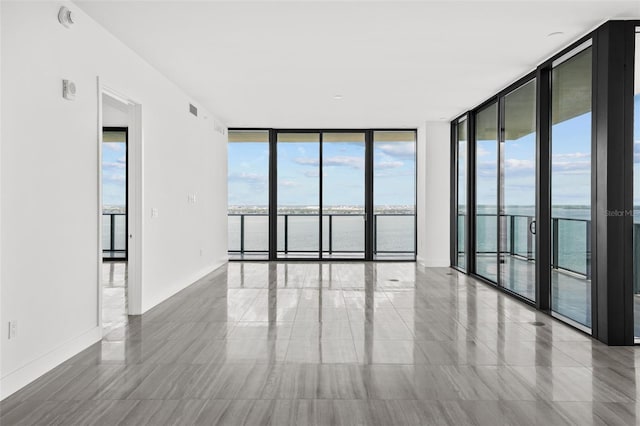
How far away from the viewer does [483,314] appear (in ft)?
16.4

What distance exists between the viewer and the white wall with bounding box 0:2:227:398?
116 inches

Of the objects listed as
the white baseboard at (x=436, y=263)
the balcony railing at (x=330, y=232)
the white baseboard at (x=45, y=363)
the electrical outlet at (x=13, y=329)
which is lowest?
the white baseboard at (x=45, y=363)

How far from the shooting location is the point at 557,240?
4965 millimetres

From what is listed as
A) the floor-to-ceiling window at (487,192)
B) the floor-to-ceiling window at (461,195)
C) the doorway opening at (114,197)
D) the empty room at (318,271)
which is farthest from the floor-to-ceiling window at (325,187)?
the doorway opening at (114,197)

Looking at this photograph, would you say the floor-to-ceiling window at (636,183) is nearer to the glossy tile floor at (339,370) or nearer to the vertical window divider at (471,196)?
the glossy tile floor at (339,370)

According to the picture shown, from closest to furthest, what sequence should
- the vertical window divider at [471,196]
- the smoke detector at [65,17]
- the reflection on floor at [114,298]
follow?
1. the smoke detector at [65,17]
2. the reflection on floor at [114,298]
3. the vertical window divider at [471,196]

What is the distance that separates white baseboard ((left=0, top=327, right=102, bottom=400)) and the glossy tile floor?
6cm

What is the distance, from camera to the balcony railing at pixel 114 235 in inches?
392

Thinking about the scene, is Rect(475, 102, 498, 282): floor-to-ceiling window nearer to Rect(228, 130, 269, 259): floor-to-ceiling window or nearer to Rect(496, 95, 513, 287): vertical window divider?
Rect(496, 95, 513, 287): vertical window divider

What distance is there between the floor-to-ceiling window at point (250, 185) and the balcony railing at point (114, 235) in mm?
2386

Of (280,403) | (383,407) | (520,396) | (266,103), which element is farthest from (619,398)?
(266,103)

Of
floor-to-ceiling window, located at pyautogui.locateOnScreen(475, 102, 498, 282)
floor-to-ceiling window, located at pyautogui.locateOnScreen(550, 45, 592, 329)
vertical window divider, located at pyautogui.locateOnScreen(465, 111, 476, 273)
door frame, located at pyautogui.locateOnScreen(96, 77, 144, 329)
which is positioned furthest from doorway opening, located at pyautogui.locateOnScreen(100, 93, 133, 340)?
floor-to-ceiling window, located at pyautogui.locateOnScreen(550, 45, 592, 329)

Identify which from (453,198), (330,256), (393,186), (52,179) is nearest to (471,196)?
(453,198)

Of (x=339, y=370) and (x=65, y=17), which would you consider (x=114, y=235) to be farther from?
(x=339, y=370)
